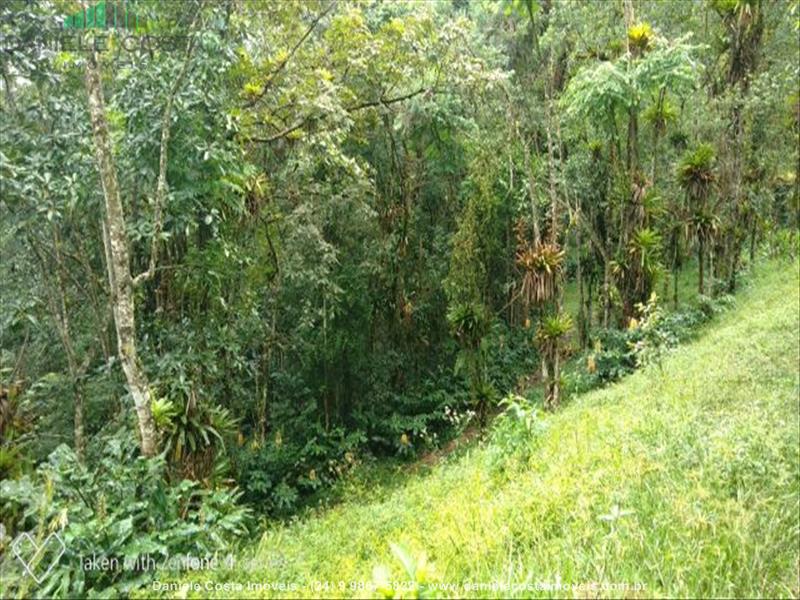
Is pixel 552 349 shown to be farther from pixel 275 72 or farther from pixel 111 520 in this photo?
pixel 111 520

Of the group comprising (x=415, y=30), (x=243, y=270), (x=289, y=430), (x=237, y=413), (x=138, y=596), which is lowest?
(x=289, y=430)

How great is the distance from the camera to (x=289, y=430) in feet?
36.5

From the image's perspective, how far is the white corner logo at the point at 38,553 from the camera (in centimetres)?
310

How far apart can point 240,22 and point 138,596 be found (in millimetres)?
5496

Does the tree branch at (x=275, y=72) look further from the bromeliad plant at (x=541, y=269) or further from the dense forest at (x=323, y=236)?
the bromeliad plant at (x=541, y=269)

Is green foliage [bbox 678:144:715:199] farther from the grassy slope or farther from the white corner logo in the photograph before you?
the white corner logo

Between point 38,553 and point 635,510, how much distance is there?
3323 mm

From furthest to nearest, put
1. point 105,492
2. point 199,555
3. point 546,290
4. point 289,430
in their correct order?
point 289,430, point 546,290, point 105,492, point 199,555

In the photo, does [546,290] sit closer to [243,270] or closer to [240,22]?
[243,270]

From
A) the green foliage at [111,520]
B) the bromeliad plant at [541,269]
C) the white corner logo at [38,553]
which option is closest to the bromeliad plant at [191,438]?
the green foliage at [111,520]

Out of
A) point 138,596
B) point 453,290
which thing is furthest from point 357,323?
point 138,596

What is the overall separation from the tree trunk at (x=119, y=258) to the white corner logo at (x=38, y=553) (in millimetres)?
1248

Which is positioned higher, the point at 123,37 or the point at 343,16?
the point at 343,16

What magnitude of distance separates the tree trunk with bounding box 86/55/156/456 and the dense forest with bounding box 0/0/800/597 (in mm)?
24
